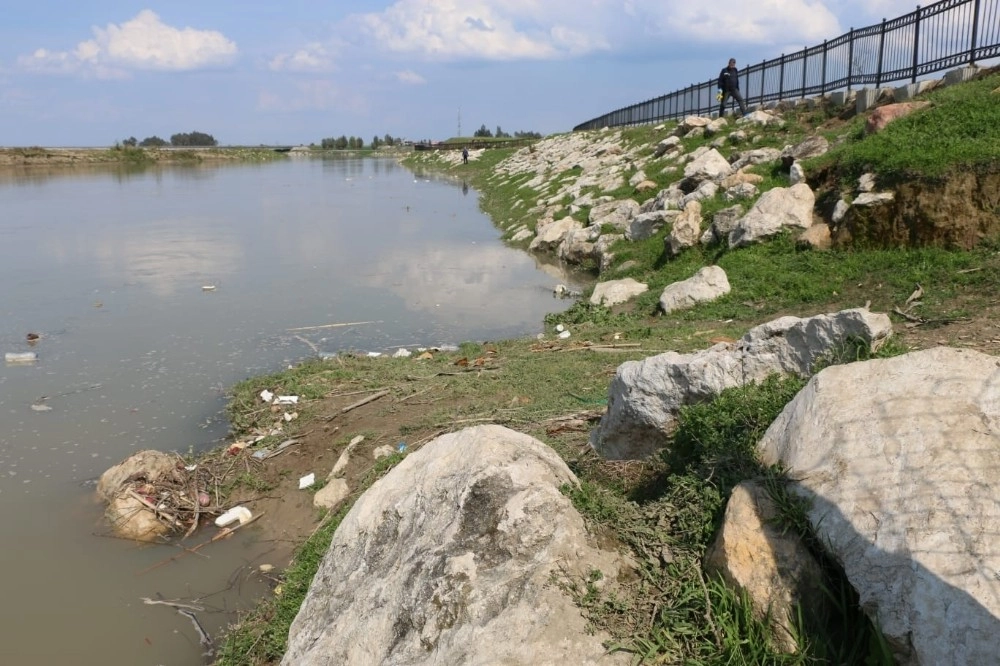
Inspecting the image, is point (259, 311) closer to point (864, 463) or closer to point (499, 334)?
point (499, 334)

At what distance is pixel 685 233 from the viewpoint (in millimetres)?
12727

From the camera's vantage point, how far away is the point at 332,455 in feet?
24.0

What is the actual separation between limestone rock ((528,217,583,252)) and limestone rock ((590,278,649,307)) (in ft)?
19.9

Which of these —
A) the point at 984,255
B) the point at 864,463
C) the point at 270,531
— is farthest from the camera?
the point at 984,255

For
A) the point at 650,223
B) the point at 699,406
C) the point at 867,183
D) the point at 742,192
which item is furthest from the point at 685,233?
the point at 699,406

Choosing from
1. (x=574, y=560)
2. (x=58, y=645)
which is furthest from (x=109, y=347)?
(x=574, y=560)

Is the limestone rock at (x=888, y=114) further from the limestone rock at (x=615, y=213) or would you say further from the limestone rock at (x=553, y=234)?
the limestone rock at (x=553, y=234)

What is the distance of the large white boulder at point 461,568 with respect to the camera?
2932mm

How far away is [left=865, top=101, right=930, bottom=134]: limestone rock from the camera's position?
38.3 ft

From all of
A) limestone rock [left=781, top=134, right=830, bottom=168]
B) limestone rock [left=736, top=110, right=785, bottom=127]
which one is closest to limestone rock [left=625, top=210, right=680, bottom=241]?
limestone rock [left=781, top=134, right=830, bottom=168]

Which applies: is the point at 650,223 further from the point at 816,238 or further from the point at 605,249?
the point at 816,238

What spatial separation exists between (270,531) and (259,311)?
7439 millimetres

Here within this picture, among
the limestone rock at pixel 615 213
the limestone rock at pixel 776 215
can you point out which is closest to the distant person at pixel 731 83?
the limestone rock at pixel 615 213

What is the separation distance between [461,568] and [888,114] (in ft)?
38.1
